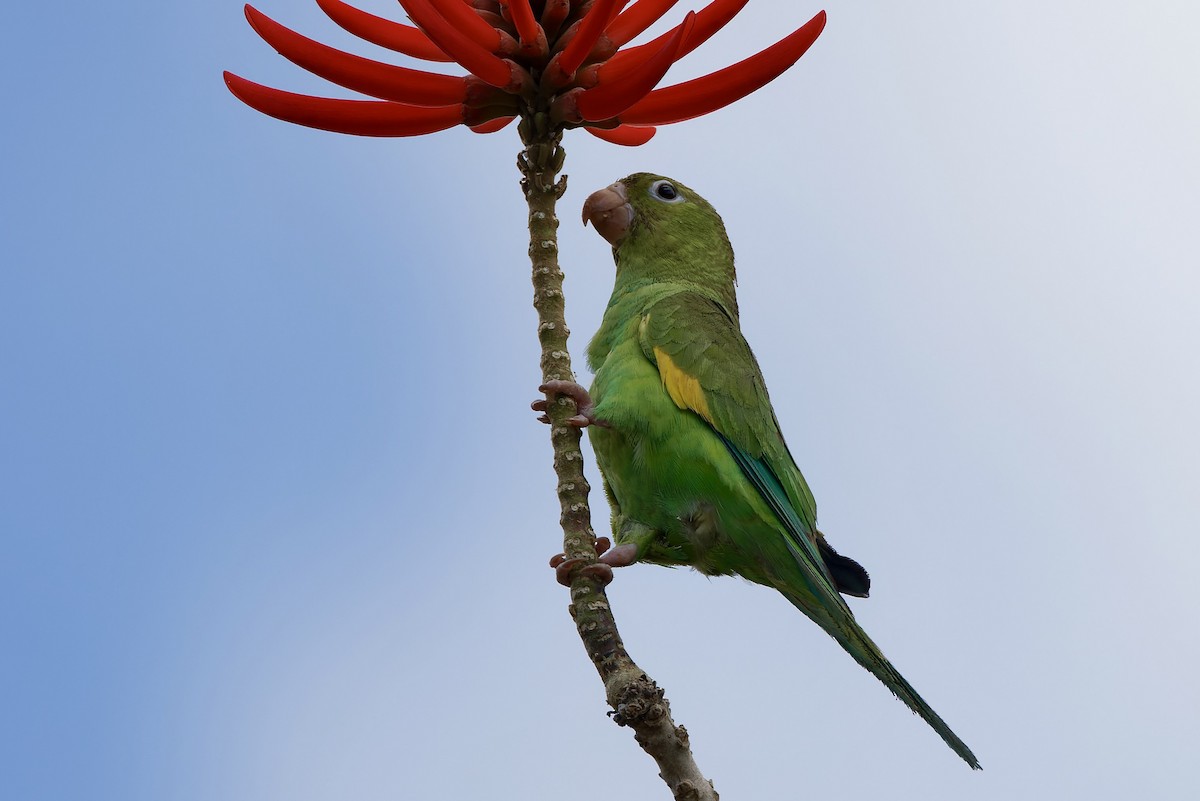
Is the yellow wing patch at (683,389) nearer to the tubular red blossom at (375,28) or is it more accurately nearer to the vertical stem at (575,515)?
the vertical stem at (575,515)

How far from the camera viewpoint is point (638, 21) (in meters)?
3.02

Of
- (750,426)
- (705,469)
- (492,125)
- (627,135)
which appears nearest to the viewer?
(492,125)

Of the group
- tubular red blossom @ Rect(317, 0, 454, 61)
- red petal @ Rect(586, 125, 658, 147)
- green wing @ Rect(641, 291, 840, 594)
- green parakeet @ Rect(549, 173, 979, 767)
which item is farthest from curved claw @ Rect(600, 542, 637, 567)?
tubular red blossom @ Rect(317, 0, 454, 61)

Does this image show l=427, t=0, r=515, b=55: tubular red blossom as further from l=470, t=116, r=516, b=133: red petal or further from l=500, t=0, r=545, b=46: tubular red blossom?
l=470, t=116, r=516, b=133: red petal

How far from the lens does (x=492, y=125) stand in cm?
312

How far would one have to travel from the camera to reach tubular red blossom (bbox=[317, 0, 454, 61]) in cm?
300

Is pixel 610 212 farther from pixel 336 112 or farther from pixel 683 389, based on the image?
pixel 336 112

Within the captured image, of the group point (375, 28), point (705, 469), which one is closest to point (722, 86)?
point (375, 28)

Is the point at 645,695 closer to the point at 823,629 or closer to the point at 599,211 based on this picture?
the point at 823,629

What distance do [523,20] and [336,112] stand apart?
0.54 m

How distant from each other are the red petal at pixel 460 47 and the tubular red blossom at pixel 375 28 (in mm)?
282

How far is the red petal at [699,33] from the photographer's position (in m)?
2.85

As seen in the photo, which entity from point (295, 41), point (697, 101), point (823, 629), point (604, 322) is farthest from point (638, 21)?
point (823, 629)

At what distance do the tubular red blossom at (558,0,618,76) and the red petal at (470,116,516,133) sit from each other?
0.94 feet
